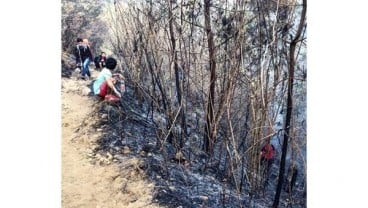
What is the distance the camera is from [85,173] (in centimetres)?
237

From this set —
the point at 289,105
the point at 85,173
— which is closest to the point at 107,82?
the point at 85,173

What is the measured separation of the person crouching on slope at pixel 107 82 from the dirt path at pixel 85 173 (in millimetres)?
68

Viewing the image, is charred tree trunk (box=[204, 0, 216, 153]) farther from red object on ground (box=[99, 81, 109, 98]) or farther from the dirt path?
red object on ground (box=[99, 81, 109, 98])

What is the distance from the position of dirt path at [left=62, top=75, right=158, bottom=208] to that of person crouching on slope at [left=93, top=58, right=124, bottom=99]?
0.07 metres

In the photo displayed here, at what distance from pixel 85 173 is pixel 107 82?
1.51 feet

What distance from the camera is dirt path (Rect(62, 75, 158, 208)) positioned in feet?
7.68

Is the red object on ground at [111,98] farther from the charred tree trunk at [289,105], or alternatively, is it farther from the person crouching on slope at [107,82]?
the charred tree trunk at [289,105]

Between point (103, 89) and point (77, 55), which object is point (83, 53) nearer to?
point (77, 55)

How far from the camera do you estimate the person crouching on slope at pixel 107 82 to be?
2436mm

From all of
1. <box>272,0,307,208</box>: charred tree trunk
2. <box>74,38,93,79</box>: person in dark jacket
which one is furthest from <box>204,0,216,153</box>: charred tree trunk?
<box>74,38,93,79</box>: person in dark jacket

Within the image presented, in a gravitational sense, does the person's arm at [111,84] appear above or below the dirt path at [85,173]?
above

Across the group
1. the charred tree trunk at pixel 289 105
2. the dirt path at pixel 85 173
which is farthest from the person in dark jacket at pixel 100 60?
the charred tree trunk at pixel 289 105

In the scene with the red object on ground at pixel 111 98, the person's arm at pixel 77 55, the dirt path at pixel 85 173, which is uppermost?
the person's arm at pixel 77 55

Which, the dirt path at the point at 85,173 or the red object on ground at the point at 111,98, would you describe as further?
the red object on ground at the point at 111,98
